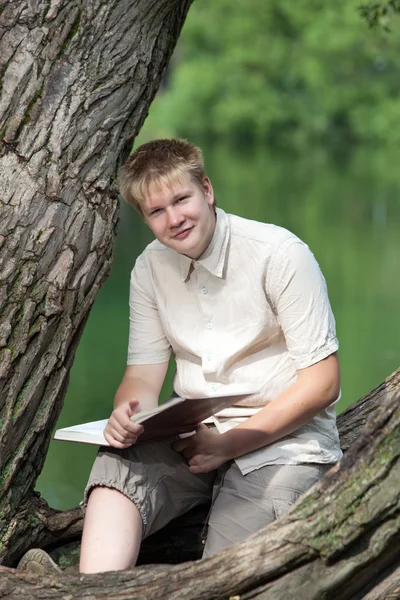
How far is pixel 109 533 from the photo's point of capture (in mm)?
2861

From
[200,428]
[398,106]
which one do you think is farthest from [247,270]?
[398,106]

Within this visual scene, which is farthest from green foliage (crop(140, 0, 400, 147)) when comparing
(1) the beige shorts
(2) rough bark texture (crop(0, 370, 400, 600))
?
(2) rough bark texture (crop(0, 370, 400, 600))

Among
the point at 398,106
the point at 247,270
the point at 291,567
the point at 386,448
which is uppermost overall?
the point at 398,106

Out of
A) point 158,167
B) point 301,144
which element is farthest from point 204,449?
point 301,144

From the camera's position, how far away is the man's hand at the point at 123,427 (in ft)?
9.09

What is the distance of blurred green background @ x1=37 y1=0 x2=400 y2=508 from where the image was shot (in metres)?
9.87

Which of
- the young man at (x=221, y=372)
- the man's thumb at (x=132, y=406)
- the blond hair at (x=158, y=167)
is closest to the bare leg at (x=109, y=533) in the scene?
the young man at (x=221, y=372)

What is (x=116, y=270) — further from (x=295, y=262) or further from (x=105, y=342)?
(x=295, y=262)

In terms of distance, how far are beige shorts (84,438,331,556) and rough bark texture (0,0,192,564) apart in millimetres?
288

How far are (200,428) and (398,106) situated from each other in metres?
34.8

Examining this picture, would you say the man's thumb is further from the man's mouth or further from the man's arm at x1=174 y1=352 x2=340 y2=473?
the man's mouth

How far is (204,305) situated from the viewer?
10.1 feet

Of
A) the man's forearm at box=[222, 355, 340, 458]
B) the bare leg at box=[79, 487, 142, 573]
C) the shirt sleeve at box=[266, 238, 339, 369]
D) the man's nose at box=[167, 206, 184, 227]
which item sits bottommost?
the bare leg at box=[79, 487, 142, 573]

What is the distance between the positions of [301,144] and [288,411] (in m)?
35.5
